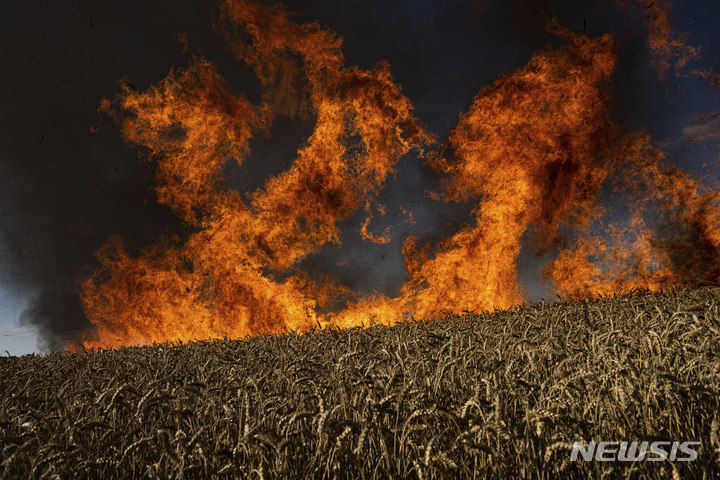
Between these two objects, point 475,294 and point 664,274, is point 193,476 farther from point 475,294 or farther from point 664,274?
point 664,274

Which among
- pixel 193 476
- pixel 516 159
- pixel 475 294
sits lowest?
pixel 193 476

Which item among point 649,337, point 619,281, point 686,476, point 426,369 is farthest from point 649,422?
point 619,281

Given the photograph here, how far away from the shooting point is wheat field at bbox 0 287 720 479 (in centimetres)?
238

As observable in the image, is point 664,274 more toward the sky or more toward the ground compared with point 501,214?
more toward the ground

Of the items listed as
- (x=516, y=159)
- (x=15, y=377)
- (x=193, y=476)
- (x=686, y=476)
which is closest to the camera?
(x=686, y=476)

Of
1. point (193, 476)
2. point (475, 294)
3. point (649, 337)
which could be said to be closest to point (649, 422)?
point (649, 337)

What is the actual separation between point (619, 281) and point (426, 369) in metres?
15.7

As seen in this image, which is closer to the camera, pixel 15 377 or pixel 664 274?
pixel 15 377

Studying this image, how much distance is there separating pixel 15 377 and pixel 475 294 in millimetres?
14286

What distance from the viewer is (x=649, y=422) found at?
2.75 meters

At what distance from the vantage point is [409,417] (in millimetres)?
2371

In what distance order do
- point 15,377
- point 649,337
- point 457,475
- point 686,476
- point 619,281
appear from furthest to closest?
1. point 619,281
2. point 15,377
3. point 649,337
4. point 457,475
5. point 686,476

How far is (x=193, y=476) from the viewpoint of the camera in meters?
2.97

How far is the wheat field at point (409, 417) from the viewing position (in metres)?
2.38
